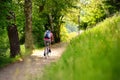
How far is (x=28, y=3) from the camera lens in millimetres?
26344

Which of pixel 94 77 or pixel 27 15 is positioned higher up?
pixel 94 77

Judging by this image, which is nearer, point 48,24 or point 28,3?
point 28,3

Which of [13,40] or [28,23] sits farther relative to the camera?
[28,23]

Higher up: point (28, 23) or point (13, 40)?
point (28, 23)

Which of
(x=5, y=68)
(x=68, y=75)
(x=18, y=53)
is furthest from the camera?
(x=18, y=53)

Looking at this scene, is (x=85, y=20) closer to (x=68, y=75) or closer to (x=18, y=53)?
(x=18, y=53)

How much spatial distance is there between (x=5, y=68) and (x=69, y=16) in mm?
30106

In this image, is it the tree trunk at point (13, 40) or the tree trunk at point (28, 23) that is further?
the tree trunk at point (28, 23)

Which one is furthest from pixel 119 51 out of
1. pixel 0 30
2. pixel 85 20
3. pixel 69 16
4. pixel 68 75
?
pixel 85 20

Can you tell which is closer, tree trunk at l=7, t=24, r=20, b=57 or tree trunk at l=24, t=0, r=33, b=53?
tree trunk at l=7, t=24, r=20, b=57

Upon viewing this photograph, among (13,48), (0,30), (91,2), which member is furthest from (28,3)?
(91,2)

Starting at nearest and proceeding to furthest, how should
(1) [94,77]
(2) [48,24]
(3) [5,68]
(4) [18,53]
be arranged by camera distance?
(1) [94,77]
(3) [5,68]
(4) [18,53]
(2) [48,24]

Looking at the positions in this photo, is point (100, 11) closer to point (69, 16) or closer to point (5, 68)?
point (69, 16)

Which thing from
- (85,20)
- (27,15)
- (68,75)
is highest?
(68,75)
